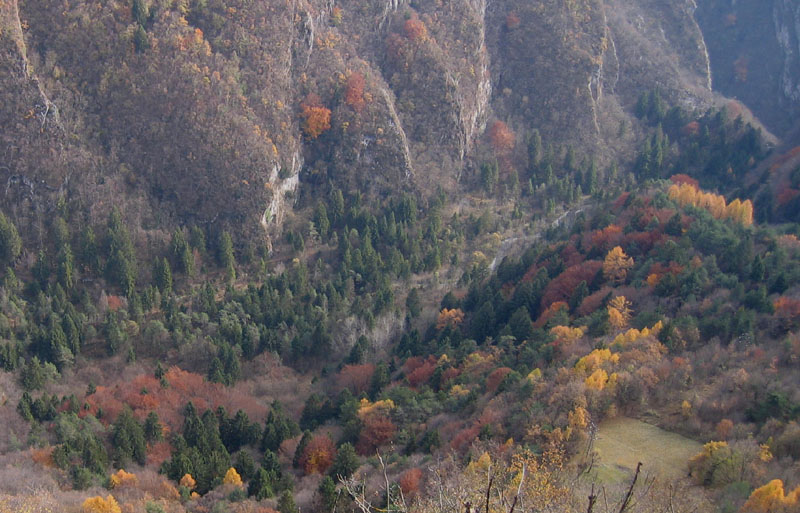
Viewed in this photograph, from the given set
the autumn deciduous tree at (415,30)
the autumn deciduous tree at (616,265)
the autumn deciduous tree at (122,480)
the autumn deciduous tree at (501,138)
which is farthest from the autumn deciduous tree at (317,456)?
the autumn deciduous tree at (415,30)

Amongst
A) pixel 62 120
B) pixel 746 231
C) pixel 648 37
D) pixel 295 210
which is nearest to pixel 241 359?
pixel 295 210

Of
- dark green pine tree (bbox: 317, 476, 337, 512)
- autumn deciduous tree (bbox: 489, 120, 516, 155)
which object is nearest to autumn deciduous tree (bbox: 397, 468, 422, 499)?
dark green pine tree (bbox: 317, 476, 337, 512)

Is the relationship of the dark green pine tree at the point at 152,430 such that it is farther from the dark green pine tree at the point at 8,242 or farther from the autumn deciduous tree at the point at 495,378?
the dark green pine tree at the point at 8,242

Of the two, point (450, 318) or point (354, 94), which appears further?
point (354, 94)

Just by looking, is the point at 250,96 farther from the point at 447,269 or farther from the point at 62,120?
the point at 447,269

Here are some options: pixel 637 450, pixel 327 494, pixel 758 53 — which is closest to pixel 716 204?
pixel 637 450

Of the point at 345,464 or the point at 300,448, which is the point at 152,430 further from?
the point at 345,464
